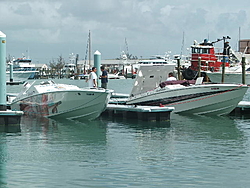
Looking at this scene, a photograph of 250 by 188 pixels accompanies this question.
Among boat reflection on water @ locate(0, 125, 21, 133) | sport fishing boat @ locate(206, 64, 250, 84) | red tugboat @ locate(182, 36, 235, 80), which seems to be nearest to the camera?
boat reflection on water @ locate(0, 125, 21, 133)

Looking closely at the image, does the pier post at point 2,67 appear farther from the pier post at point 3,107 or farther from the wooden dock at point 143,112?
the wooden dock at point 143,112

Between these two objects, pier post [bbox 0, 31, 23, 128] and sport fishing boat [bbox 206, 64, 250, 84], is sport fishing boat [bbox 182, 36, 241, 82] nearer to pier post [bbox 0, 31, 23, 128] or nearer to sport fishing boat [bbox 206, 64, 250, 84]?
sport fishing boat [bbox 206, 64, 250, 84]

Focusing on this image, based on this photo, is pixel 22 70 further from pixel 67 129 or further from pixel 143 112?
pixel 67 129

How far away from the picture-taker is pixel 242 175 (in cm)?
1109

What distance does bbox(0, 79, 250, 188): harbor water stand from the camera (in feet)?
34.9

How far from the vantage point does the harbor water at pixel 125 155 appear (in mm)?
10625

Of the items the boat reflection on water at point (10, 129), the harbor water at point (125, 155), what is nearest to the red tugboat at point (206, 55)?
the harbor water at point (125, 155)

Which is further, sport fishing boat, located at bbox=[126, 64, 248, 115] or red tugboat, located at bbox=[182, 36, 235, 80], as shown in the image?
red tugboat, located at bbox=[182, 36, 235, 80]

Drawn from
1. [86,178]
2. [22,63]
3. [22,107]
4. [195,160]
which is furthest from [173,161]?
[22,63]

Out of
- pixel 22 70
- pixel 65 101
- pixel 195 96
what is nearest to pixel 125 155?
pixel 65 101

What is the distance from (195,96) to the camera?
75.7ft

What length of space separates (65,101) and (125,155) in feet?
25.4

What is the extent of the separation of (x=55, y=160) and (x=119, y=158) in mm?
1665

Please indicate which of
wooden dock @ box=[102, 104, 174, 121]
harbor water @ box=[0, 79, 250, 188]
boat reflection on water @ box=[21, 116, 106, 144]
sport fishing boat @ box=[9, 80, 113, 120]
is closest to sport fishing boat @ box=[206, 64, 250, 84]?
wooden dock @ box=[102, 104, 174, 121]
